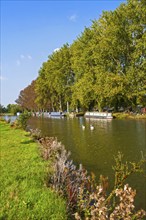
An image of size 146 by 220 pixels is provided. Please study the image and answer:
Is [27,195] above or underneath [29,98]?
underneath

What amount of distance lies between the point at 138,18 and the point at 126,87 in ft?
45.0

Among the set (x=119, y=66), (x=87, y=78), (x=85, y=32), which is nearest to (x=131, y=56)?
(x=119, y=66)

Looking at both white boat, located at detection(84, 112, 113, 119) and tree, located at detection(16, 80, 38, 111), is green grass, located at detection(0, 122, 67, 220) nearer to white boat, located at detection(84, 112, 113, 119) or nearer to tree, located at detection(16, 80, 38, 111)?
white boat, located at detection(84, 112, 113, 119)

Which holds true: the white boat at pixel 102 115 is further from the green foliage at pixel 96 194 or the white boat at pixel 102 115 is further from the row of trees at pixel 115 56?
the green foliage at pixel 96 194

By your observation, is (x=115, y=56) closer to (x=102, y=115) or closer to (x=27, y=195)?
(x=102, y=115)

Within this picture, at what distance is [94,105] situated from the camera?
7981 centimetres

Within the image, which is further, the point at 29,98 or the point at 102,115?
the point at 29,98

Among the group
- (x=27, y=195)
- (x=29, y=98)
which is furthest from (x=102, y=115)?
(x=29, y=98)

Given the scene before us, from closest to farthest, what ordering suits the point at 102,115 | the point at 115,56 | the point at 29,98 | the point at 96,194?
the point at 96,194 < the point at 115,56 < the point at 102,115 < the point at 29,98

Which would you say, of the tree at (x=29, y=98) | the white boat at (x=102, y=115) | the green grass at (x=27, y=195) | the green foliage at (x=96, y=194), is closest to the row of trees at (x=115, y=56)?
the white boat at (x=102, y=115)

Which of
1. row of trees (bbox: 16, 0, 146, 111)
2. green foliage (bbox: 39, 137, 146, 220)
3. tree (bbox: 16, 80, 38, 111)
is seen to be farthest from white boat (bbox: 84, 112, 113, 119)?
tree (bbox: 16, 80, 38, 111)

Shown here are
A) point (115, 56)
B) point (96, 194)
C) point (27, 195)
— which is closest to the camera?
point (96, 194)

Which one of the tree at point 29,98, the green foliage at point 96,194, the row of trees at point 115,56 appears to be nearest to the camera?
the green foliage at point 96,194

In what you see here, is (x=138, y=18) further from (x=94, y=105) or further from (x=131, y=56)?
(x=94, y=105)
